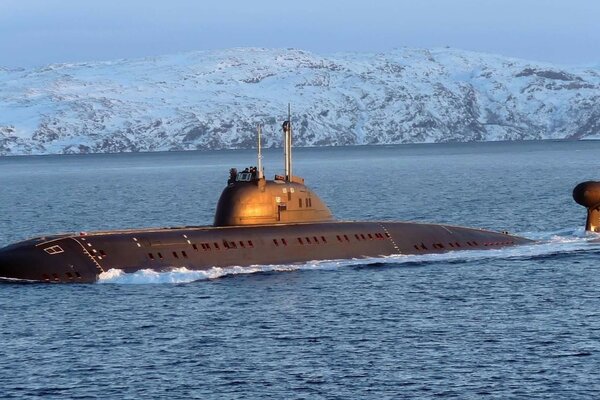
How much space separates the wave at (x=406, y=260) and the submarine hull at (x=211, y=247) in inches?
18.9

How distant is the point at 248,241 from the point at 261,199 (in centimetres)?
326

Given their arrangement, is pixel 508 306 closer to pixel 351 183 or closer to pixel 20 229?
pixel 20 229

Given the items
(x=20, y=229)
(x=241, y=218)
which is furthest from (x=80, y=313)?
(x=20, y=229)

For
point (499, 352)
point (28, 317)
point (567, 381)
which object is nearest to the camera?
point (567, 381)

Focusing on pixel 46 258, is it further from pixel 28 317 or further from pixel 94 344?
pixel 94 344

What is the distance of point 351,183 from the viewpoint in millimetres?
180750

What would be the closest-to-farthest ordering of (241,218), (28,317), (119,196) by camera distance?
(28,317)
(241,218)
(119,196)

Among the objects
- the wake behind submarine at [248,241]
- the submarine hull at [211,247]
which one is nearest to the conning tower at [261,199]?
the wake behind submarine at [248,241]

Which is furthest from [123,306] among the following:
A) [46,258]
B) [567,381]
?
[567,381]

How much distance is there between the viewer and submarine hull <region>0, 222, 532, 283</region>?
2431 inches

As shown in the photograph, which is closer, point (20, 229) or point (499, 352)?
point (499, 352)

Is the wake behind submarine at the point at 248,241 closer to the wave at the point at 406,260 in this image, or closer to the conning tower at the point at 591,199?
the wave at the point at 406,260

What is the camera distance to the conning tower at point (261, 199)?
68625mm

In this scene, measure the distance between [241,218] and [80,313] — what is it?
49.6 feet
